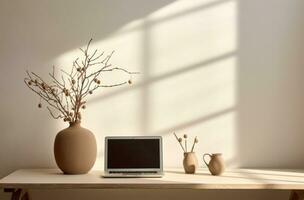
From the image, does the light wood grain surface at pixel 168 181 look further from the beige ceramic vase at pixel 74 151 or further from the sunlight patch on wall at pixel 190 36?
the sunlight patch on wall at pixel 190 36

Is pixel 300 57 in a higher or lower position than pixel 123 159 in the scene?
higher

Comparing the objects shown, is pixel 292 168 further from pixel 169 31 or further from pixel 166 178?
pixel 169 31

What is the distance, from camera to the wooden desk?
242 centimetres

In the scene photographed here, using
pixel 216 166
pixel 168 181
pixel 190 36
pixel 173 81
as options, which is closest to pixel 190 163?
pixel 216 166

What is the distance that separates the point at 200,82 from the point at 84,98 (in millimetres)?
743

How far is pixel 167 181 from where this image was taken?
2.50 m

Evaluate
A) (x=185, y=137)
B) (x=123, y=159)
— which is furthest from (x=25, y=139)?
(x=185, y=137)

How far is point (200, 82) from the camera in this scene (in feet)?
10.2

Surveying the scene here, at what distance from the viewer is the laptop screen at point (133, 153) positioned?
9.02ft

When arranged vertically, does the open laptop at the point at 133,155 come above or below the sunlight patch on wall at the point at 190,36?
below

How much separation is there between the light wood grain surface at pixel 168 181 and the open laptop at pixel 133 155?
0.09 meters

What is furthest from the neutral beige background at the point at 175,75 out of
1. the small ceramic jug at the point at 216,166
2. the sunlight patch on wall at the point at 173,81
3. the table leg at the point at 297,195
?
the small ceramic jug at the point at 216,166

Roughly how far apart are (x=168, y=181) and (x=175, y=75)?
84 cm

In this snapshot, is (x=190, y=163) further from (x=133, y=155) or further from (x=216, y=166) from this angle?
(x=133, y=155)
